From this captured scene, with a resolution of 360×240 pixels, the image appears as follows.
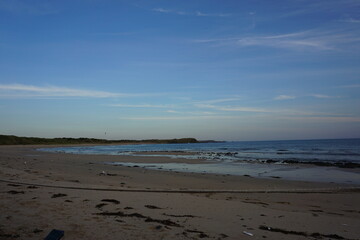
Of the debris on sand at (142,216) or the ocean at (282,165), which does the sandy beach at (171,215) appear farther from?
the ocean at (282,165)

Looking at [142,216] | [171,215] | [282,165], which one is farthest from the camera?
[282,165]

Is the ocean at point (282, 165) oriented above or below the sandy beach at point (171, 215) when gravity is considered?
below

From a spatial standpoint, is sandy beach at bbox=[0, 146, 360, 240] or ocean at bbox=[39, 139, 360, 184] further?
ocean at bbox=[39, 139, 360, 184]

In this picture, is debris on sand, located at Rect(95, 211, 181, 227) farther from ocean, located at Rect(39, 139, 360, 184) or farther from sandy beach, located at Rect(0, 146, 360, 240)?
ocean, located at Rect(39, 139, 360, 184)

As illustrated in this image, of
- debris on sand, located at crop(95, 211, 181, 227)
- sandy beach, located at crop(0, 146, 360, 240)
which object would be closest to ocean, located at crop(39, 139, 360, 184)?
sandy beach, located at crop(0, 146, 360, 240)

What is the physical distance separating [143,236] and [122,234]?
1.31 feet

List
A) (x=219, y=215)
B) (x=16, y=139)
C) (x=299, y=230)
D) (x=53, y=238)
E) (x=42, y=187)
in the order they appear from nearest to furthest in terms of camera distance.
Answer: (x=53, y=238) → (x=299, y=230) → (x=219, y=215) → (x=42, y=187) → (x=16, y=139)

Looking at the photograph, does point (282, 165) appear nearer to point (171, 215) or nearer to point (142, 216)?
point (171, 215)

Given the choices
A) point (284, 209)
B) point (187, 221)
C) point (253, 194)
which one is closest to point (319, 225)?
point (284, 209)

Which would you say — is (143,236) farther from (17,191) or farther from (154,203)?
(17,191)

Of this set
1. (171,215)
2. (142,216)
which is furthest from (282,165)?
(142,216)

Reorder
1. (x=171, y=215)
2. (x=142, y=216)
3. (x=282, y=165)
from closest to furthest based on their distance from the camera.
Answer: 1. (x=142, y=216)
2. (x=171, y=215)
3. (x=282, y=165)

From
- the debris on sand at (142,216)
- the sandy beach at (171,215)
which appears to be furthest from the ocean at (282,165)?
the debris on sand at (142,216)

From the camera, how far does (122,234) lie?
5.06 m
